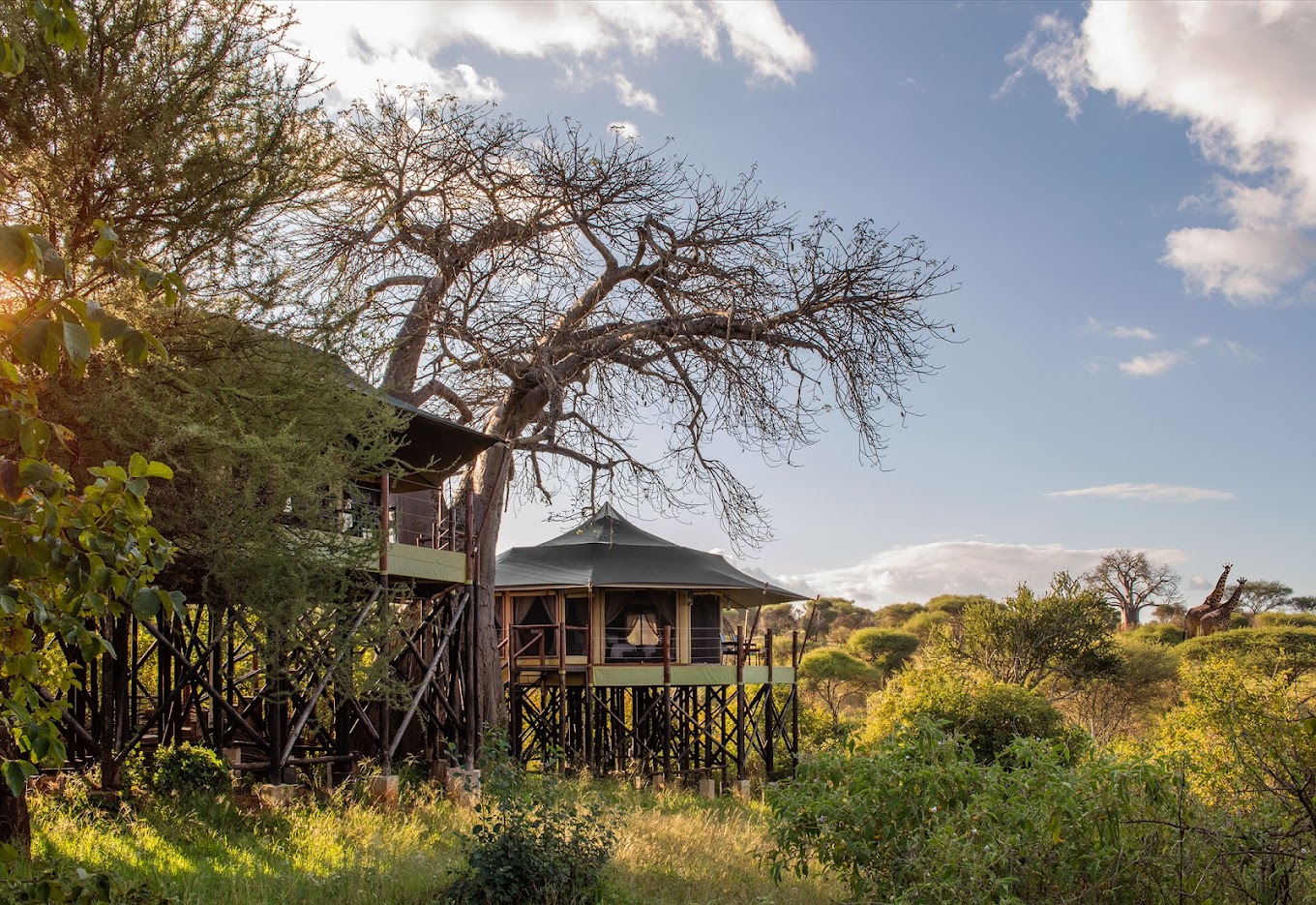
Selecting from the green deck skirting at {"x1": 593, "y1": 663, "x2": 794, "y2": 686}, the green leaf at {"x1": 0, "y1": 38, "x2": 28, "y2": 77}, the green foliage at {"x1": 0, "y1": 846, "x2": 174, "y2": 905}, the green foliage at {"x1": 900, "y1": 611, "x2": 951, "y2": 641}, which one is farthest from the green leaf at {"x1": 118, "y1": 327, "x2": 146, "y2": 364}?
the green foliage at {"x1": 900, "y1": 611, "x2": 951, "y2": 641}

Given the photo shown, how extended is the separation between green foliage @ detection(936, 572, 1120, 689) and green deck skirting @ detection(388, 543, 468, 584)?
771 inches

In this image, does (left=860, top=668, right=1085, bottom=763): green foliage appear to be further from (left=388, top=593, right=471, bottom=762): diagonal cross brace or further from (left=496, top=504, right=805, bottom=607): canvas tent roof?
(left=388, top=593, right=471, bottom=762): diagonal cross brace

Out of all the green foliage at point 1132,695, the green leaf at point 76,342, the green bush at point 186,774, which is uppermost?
the green leaf at point 76,342

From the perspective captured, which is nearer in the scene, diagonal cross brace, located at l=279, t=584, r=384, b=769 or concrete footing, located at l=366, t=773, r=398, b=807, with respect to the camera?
diagonal cross brace, located at l=279, t=584, r=384, b=769

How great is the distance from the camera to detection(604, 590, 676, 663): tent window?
25953mm

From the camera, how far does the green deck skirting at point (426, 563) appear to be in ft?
51.3

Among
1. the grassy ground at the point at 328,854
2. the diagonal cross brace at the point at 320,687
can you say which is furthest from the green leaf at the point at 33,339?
the diagonal cross brace at the point at 320,687

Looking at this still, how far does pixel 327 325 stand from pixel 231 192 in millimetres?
1690

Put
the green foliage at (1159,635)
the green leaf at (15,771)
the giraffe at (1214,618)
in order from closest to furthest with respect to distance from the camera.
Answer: the green leaf at (15,771), the green foliage at (1159,635), the giraffe at (1214,618)

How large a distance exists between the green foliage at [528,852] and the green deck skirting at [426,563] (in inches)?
206

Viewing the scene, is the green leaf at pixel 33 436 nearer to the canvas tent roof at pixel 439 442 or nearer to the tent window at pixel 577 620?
the canvas tent roof at pixel 439 442

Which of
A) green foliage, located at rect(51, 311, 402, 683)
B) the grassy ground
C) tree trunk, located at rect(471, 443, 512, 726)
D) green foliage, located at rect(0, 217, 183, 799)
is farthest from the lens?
tree trunk, located at rect(471, 443, 512, 726)

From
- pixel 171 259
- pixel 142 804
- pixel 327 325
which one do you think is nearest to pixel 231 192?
pixel 171 259

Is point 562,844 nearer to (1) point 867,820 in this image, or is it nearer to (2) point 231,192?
(1) point 867,820
